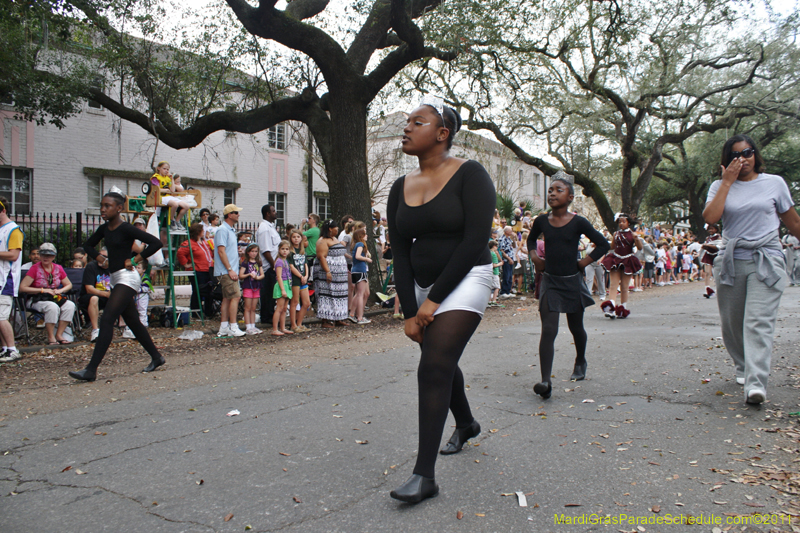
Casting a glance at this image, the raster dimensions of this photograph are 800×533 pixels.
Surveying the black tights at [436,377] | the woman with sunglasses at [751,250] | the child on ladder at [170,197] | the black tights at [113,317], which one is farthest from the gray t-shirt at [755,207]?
the child on ladder at [170,197]

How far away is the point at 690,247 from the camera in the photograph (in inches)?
1063

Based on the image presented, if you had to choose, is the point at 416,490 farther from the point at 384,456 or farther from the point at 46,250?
the point at 46,250

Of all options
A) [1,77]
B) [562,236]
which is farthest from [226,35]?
[562,236]

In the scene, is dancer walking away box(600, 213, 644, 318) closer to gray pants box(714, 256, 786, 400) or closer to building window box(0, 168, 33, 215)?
gray pants box(714, 256, 786, 400)

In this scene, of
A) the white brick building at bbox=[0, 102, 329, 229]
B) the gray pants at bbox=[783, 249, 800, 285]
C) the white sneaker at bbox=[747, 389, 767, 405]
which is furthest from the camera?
the gray pants at bbox=[783, 249, 800, 285]

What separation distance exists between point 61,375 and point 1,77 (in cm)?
905

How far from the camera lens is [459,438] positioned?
362 cm

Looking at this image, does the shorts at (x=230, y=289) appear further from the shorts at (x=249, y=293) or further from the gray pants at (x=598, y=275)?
the gray pants at (x=598, y=275)

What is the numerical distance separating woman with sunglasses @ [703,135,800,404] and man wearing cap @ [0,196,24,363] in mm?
7518

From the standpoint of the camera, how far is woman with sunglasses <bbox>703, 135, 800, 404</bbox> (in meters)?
4.54

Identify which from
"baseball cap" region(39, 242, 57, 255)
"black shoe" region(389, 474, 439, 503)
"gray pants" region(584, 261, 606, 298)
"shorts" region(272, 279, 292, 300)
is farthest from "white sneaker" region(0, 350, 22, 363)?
"gray pants" region(584, 261, 606, 298)

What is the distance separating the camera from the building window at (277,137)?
Result: 89.7 ft

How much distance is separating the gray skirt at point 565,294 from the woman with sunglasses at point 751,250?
3.64 ft

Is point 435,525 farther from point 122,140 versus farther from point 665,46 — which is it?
point 122,140
